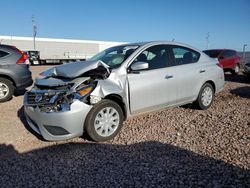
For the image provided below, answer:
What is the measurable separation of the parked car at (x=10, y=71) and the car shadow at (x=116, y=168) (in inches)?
140

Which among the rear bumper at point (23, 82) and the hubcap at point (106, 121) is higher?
the rear bumper at point (23, 82)

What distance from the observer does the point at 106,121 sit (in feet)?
13.6

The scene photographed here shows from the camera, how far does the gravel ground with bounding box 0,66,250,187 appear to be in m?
2.93

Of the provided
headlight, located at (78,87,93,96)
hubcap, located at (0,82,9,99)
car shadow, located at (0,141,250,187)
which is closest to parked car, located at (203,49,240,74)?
hubcap, located at (0,82,9,99)

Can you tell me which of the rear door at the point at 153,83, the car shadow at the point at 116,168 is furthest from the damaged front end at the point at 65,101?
the rear door at the point at 153,83

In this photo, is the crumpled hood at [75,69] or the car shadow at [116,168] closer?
the car shadow at [116,168]

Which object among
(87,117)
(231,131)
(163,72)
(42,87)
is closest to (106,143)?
(87,117)

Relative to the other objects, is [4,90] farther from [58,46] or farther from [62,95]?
[58,46]

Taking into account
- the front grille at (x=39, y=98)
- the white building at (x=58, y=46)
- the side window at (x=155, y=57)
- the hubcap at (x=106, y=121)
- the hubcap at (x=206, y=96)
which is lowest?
the hubcap at (x=106, y=121)

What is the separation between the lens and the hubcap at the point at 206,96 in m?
5.77

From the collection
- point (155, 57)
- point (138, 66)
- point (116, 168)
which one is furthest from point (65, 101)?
point (155, 57)

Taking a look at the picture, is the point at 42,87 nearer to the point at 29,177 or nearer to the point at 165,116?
the point at 29,177

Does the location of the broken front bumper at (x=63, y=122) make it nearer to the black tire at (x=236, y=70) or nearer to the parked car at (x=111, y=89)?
the parked car at (x=111, y=89)

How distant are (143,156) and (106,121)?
929 millimetres
